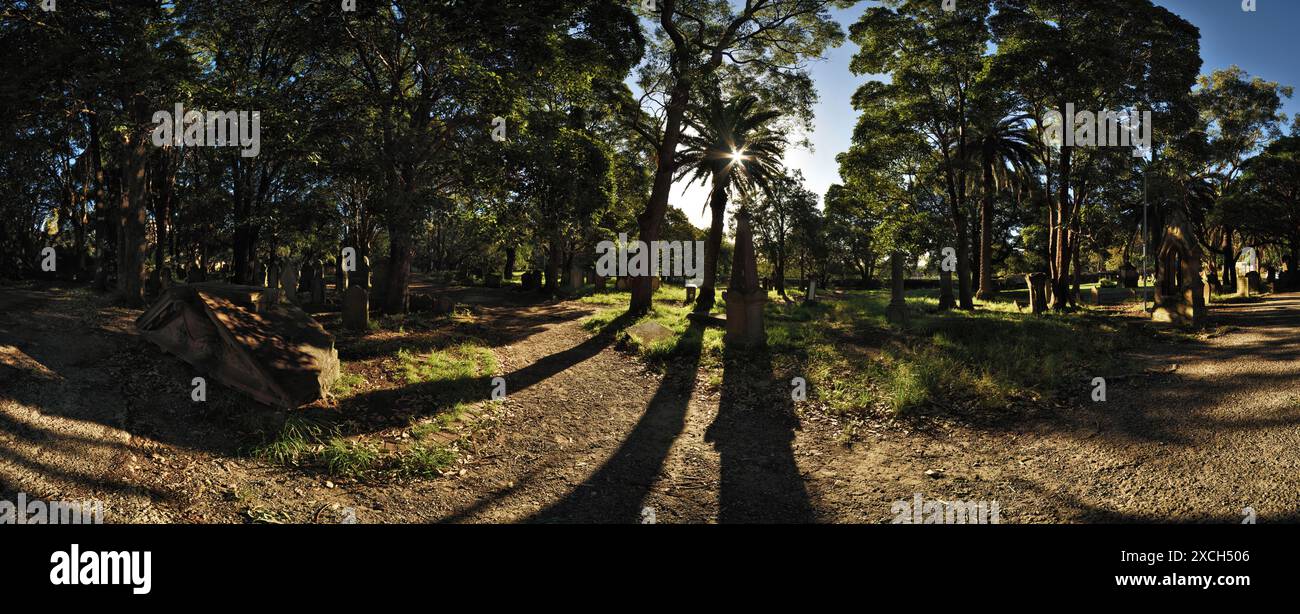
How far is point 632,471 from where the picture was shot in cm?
595

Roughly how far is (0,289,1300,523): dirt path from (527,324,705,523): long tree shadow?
0.09 feet

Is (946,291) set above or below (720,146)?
below

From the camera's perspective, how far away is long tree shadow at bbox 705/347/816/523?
5000 millimetres

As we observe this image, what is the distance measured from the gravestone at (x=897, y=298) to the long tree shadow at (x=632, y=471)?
9.24 metres

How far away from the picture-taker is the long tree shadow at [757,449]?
5000 millimetres

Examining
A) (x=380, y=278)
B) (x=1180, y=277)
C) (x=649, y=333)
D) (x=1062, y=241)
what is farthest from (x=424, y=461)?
(x=1062, y=241)

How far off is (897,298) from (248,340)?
55.9ft

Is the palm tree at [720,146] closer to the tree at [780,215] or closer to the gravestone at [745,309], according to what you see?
the gravestone at [745,309]

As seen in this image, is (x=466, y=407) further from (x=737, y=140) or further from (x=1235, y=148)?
(x=1235, y=148)

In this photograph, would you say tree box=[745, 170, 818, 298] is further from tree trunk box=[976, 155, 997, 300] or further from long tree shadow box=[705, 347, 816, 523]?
long tree shadow box=[705, 347, 816, 523]

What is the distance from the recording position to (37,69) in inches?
386

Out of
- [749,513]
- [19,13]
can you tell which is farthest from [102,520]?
[19,13]

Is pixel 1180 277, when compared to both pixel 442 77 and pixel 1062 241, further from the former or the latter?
pixel 442 77

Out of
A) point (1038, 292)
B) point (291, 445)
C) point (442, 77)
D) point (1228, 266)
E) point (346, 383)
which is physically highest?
point (442, 77)
